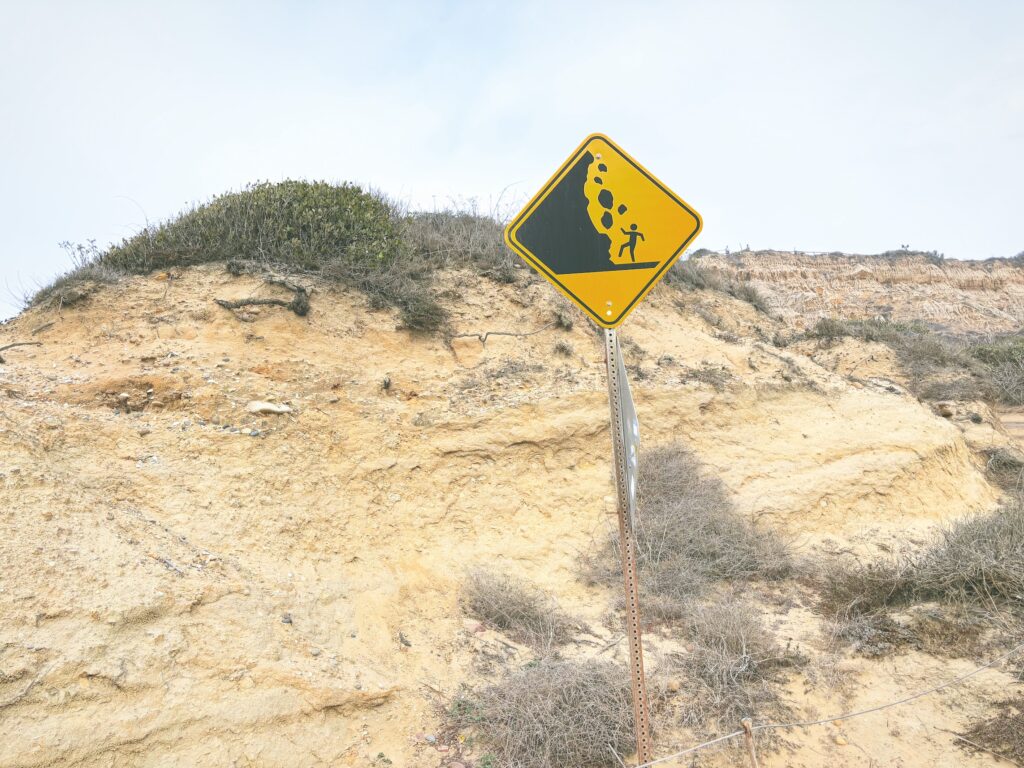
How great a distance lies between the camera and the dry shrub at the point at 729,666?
374cm

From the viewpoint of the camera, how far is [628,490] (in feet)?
8.64

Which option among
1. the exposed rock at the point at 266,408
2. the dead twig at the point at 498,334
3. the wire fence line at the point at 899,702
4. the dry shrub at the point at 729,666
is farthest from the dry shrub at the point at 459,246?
the wire fence line at the point at 899,702

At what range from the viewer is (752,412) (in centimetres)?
757

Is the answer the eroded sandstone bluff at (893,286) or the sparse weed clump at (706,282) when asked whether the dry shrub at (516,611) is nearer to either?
the sparse weed clump at (706,282)

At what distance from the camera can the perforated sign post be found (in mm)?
2734

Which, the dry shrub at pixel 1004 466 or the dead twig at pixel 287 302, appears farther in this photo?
the dry shrub at pixel 1004 466

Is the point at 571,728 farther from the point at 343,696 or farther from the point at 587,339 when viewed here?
the point at 587,339

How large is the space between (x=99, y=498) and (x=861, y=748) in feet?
15.3

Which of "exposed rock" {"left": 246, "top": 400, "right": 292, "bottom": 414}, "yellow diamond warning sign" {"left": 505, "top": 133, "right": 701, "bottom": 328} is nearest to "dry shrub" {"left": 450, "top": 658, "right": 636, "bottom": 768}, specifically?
"yellow diamond warning sign" {"left": 505, "top": 133, "right": 701, "bottom": 328}

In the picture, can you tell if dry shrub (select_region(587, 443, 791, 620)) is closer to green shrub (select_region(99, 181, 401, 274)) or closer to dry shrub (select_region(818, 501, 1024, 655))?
dry shrub (select_region(818, 501, 1024, 655))

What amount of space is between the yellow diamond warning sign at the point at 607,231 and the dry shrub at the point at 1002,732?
123 inches

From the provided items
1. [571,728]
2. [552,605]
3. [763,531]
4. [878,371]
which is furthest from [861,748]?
[878,371]

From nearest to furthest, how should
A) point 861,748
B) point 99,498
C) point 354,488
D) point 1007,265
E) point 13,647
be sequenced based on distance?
1. point 13,647
2. point 861,748
3. point 99,498
4. point 354,488
5. point 1007,265

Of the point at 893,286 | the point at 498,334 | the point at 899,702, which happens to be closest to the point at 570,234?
the point at 899,702
